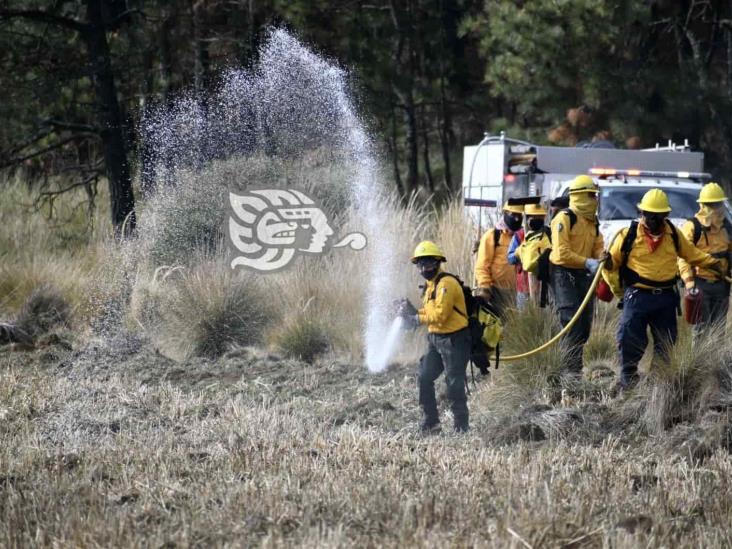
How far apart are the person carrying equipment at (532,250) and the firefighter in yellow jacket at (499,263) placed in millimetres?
138

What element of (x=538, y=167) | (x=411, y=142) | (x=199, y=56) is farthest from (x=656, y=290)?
(x=411, y=142)

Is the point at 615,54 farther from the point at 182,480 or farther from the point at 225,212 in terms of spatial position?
the point at 182,480

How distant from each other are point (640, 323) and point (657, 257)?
1.63 ft

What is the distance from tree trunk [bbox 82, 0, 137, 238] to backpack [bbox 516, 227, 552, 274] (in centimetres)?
839

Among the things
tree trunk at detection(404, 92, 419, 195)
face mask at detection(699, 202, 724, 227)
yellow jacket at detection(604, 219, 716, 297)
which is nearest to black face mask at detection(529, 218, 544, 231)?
face mask at detection(699, 202, 724, 227)

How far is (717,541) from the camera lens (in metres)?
5.20

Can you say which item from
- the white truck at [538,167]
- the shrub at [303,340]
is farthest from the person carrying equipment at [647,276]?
the white truck at [538,167]

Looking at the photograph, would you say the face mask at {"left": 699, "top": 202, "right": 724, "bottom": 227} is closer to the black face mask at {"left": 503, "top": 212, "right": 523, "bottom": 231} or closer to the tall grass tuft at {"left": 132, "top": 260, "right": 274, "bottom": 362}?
the black face mask at {"left": 503, "top": 212, "right": 523, "bottom": 231}

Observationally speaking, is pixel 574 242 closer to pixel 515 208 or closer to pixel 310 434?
pixel 515 208

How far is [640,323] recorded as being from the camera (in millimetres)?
8742

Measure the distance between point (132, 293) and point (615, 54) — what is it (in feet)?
34.3

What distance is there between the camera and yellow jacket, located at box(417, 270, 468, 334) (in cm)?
819

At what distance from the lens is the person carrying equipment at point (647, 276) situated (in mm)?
8602

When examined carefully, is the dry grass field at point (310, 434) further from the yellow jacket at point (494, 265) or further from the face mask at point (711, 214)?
the face mask at point (711, 214)
